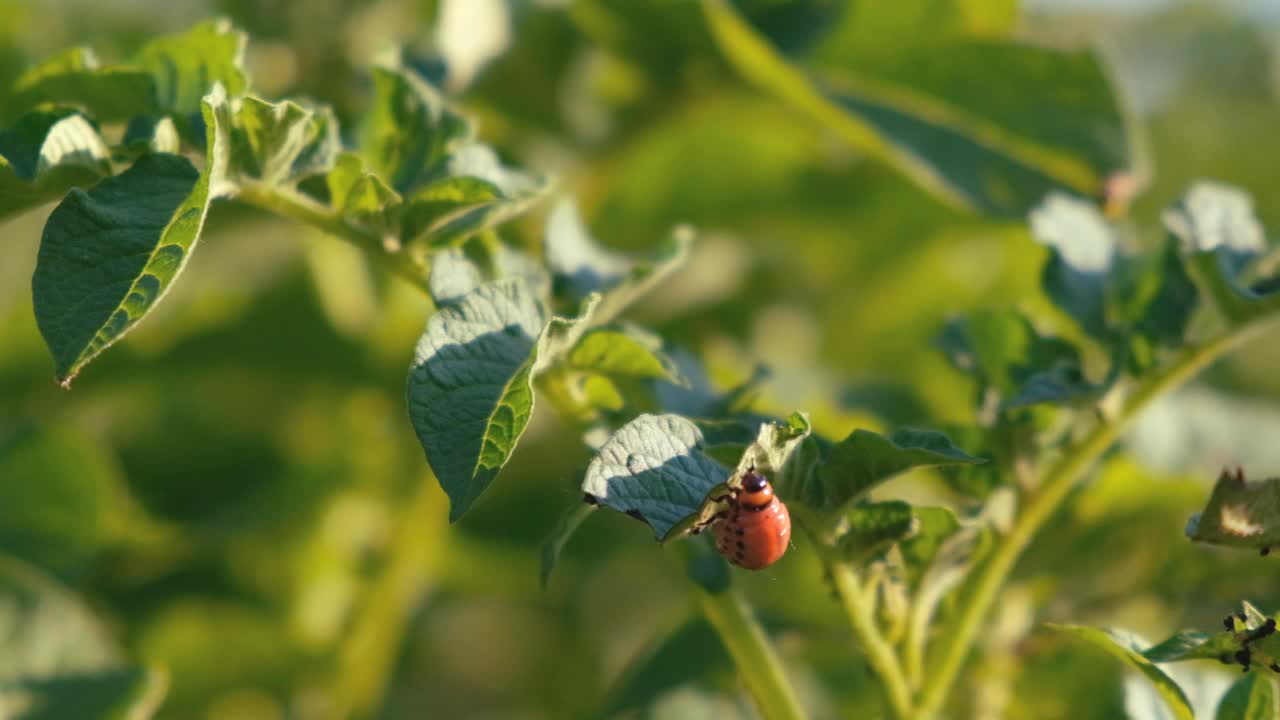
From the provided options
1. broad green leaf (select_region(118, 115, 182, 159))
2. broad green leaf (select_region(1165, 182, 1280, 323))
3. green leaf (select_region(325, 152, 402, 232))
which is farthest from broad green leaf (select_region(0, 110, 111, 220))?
broad green leaf (select_region(1165, 182, 1280, 323))

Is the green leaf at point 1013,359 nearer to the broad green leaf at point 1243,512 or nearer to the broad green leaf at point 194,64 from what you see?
the broad green leaf at point 1243,512

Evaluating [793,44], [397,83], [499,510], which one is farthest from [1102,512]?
[499,510]

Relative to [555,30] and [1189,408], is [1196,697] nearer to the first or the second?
[1189,408]

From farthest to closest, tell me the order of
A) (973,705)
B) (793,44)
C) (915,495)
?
(915,495), (793,44), (973,705)

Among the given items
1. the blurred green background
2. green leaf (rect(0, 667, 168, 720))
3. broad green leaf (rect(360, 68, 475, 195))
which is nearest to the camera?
broad green leaf (rect(360, 68, 475, 195))

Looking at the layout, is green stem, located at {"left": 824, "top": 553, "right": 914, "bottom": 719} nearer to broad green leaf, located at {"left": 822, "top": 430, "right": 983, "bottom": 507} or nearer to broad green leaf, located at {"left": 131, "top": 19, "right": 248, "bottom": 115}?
broad green leaf, located at {"left": 822, "top": 430, "right": 983, "bottom": 507}

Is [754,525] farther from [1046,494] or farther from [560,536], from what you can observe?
[1046,494]

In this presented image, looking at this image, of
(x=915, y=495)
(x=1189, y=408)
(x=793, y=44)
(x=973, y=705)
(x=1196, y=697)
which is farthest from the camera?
(x=915, y=495)

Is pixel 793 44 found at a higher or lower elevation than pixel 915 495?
higher
